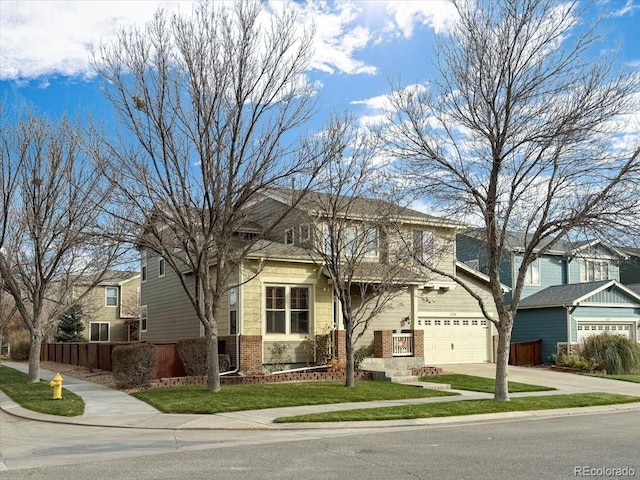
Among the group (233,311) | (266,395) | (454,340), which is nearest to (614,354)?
(454,340)

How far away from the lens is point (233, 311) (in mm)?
23391

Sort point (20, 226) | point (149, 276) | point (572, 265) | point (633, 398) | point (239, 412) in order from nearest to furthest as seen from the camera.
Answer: point (239, 412) < point (633, 398) < point (20, 226) < point (149, 276) < point (572, 265)

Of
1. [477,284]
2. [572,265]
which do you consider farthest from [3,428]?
[572,265]

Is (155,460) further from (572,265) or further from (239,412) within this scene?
(572,265)

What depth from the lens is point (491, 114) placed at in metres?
16.5

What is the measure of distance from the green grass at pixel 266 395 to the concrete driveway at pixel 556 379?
516cm

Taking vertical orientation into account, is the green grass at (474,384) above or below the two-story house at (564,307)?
below

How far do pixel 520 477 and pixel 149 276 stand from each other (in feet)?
84.7

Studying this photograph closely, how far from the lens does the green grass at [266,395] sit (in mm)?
15930

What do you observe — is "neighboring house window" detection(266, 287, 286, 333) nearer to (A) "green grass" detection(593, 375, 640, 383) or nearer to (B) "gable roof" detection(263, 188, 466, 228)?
(B) "gable roof" detection(263, 188, 466, 228)

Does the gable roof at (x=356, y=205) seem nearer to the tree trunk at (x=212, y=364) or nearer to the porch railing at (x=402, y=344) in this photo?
the tree trunk at (x=212, y=364)

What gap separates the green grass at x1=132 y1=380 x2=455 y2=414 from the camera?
15.9 metres

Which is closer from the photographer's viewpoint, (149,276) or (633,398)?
(633,398)

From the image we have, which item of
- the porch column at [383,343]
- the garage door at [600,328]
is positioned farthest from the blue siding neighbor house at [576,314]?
the porch column at [383,343]
